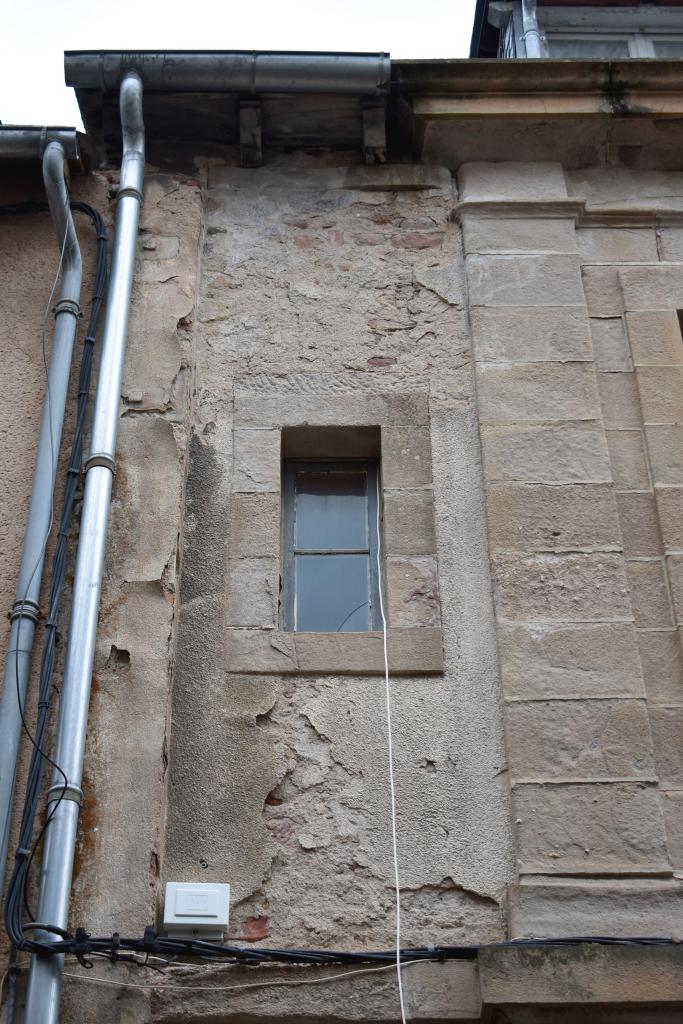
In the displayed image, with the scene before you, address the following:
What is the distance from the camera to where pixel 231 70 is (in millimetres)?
5660

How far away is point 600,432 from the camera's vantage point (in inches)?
198

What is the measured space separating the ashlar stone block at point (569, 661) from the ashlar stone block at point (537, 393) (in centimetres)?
97

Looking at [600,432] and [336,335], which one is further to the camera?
[336,335]

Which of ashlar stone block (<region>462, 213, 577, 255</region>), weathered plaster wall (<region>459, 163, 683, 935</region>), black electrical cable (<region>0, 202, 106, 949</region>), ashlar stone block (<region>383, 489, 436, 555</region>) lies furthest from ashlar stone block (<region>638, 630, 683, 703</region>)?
black electrical cable (<region>0, 202, 106, 949</region>)

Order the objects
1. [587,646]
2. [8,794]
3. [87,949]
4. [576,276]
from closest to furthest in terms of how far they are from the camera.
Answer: [87,949], [8,794], [587,646], [576,276]

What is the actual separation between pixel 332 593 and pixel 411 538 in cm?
39

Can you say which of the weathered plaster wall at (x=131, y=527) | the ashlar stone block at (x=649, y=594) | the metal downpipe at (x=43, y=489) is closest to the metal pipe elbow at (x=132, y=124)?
the weathered plaster wall at (x=131, y=527)

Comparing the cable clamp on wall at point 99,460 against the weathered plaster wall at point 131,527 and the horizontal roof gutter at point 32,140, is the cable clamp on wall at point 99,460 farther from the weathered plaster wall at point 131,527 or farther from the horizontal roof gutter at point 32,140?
the horizontal roof gutter at point 32,140

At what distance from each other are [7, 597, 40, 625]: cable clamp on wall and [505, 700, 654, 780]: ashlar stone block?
67.7 inches

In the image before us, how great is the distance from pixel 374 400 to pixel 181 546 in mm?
1054

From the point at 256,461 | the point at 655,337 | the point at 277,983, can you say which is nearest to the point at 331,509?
the point at 256,461

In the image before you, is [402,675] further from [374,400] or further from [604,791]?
[374,400]

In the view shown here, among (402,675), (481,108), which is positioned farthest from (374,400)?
(481,108)

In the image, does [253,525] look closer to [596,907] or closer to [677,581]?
[677,581]
